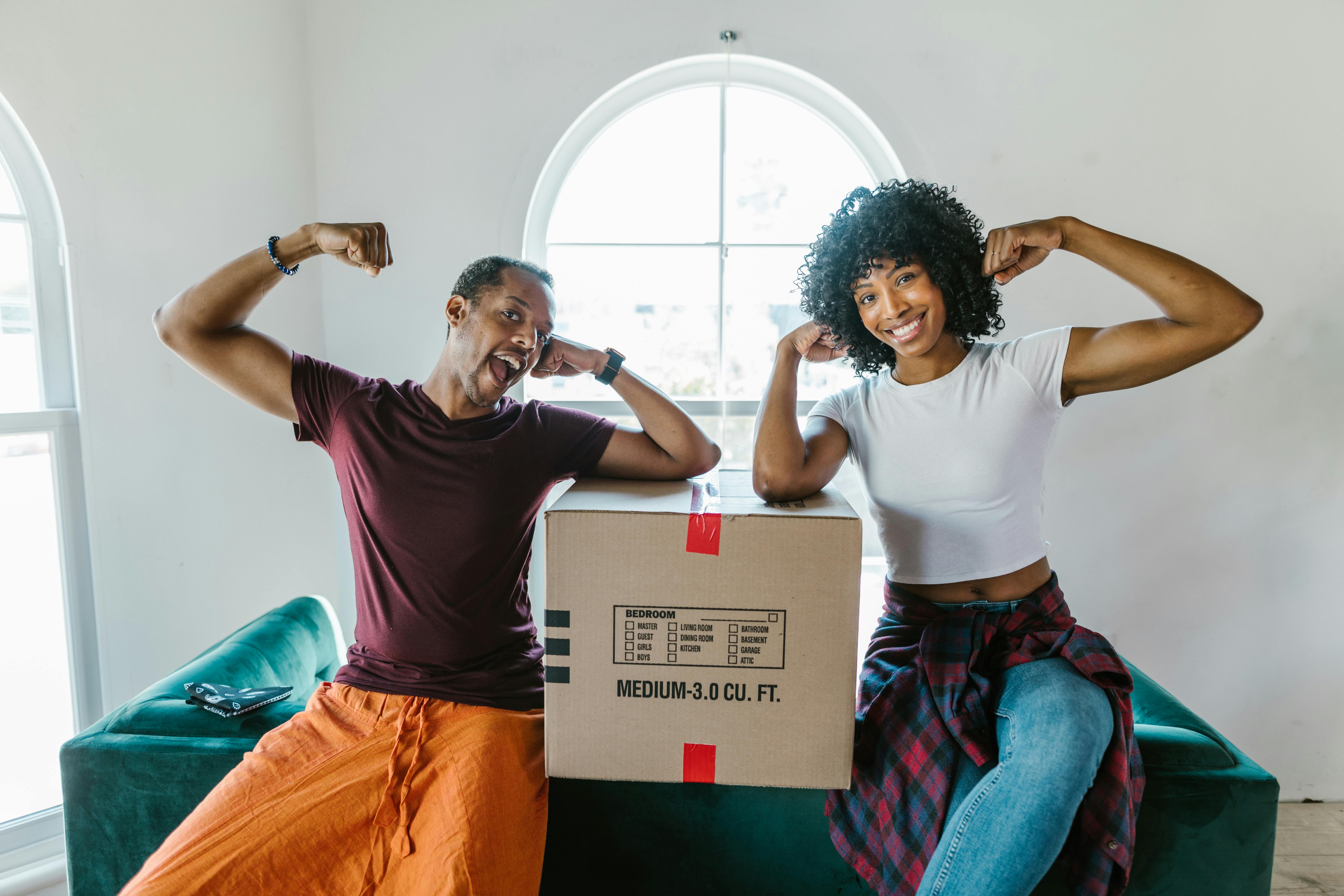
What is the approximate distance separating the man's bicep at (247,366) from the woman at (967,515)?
820 millimetres

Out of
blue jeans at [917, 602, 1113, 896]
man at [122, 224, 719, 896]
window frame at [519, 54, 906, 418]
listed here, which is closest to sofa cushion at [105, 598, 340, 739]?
man at [122, 224, 719, 896]

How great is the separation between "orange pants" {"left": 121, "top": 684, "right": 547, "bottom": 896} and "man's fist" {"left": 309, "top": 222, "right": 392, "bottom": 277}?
0.72 m

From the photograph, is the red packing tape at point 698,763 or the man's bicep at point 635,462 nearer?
the red packing tape at point 698,763

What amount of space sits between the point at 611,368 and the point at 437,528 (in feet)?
1.45

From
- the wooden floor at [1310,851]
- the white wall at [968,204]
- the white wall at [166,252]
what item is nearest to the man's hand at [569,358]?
the white wall at [968,204]

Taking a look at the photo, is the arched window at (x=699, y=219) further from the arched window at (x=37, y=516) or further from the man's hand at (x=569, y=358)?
the arched window at (x=37, y=516)

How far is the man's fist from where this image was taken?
1.22 m

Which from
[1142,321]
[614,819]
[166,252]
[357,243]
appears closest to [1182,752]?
[1142,321]

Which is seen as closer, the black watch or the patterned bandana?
the patterned bandana

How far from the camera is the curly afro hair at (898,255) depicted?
1.28m

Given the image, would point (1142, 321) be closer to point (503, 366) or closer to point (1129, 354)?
point (1129, 354)

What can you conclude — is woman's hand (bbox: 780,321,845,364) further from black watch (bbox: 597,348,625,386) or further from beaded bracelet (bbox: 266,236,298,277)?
beaded bracelet (bbox: 266,236,298,277)

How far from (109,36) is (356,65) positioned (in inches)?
19.9

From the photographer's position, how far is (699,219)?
2.01 meters
